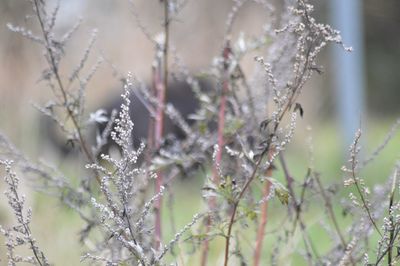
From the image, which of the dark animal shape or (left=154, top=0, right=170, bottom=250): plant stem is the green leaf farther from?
the dark animal shape

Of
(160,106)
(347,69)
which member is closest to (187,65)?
(347,69)

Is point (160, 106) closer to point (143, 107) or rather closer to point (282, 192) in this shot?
point (282, 192)

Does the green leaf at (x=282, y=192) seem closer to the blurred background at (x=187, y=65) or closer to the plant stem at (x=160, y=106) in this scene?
the plant stem at (x=160, y=106)

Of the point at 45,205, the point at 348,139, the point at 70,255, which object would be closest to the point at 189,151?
the point at 70,255

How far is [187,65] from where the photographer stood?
266 inches

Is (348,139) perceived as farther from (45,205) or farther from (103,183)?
(103,183)

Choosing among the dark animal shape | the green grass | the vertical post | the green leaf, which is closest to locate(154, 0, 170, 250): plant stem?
the green grass

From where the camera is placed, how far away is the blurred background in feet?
15.4

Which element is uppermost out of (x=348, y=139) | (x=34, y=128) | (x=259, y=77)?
(x=348, y=139)

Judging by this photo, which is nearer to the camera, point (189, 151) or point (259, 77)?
point (189, 151)

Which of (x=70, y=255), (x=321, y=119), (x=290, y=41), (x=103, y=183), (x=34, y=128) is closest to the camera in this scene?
(x=103, y=183)

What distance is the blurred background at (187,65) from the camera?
4.69 m

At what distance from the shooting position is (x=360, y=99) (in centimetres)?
880

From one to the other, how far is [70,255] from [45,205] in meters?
0.84
